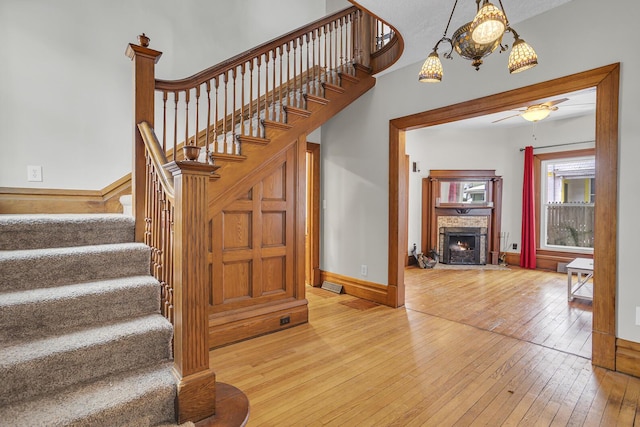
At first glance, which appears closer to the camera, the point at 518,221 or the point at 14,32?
the point at 14,32

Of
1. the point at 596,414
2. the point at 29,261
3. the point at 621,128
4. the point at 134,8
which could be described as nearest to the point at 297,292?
the point at 29,261

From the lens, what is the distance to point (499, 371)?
2303mm


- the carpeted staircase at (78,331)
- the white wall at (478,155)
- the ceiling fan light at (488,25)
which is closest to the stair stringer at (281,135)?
the carpeted staircase at (78,331)

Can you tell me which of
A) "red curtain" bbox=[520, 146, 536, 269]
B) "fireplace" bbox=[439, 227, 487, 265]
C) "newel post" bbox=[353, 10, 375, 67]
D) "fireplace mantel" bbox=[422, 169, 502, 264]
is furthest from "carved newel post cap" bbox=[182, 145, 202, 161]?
"red curtain" bbox=[520, 146, 536, 269]

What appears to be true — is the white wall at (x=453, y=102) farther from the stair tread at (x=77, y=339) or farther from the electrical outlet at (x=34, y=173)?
Answer: the electrical outlet at (x=34, y=173)

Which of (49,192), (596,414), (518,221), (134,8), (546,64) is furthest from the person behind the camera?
(518,221)

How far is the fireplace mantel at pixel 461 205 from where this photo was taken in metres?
6.66

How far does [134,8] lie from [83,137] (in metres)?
1.42

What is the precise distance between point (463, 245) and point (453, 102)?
436 cm

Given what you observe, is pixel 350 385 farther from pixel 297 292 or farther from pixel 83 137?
pixel 83 137

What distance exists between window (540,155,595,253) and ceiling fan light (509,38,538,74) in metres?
5.56

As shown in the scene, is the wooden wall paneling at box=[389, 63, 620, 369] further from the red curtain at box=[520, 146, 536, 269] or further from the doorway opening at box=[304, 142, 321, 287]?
the red curtain at box=[520, 146, 536, 269]

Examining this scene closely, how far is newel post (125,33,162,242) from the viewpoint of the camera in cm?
226

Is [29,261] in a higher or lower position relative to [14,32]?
lower
